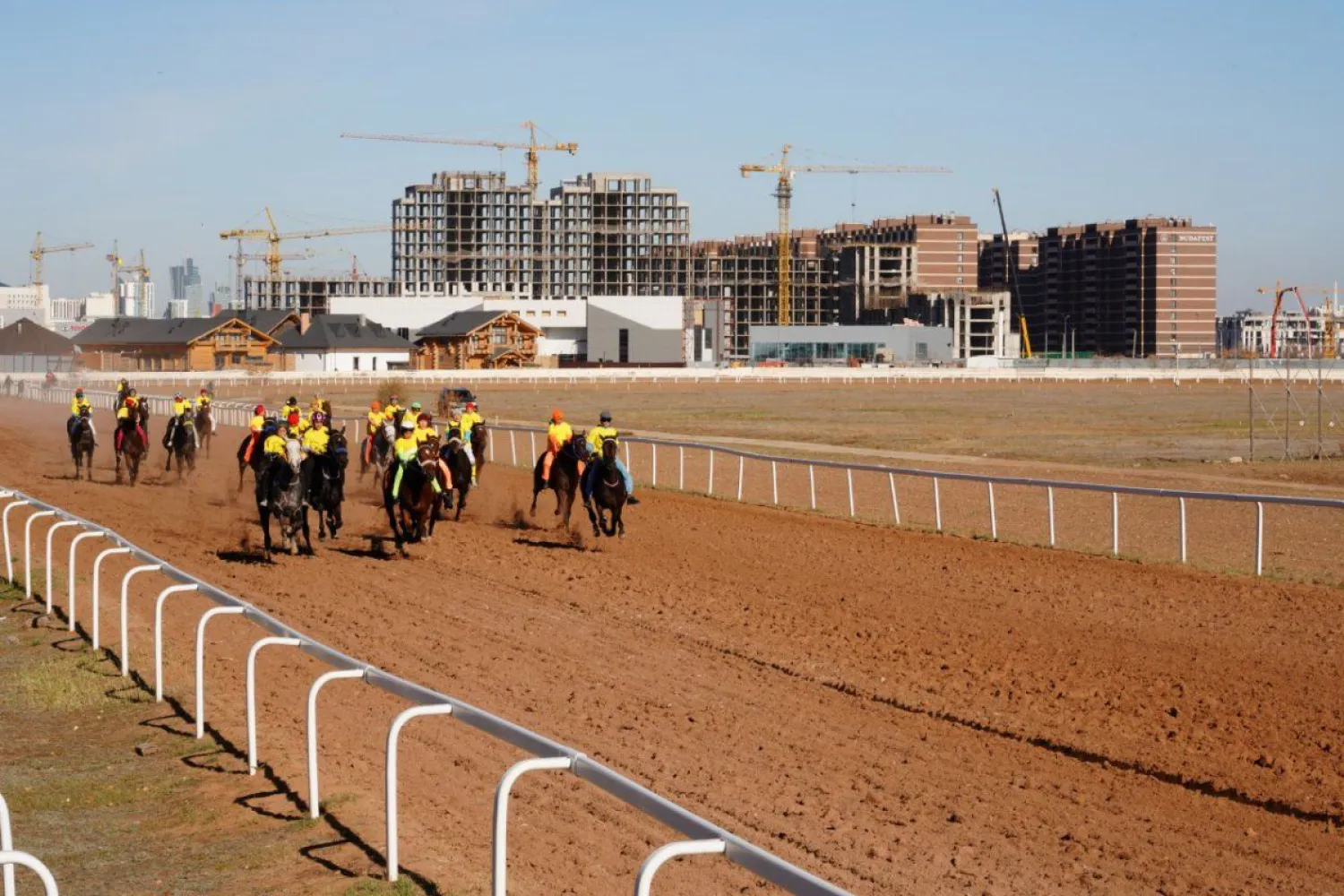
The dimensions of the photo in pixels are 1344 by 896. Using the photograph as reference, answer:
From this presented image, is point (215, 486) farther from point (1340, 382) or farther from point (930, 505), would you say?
point (1340, 382)

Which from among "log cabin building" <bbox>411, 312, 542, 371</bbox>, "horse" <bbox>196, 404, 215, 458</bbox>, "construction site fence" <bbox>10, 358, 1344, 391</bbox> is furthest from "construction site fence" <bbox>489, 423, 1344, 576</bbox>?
"log cabin building" <bbox>411, 312, 542, 371</bbox>

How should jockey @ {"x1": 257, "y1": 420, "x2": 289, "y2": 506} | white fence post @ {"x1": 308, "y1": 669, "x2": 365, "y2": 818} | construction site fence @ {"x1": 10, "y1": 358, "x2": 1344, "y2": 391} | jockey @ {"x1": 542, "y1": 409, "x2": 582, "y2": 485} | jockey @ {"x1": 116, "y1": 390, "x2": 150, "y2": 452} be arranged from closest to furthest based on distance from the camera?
white fence post @ {"x1": 308, "y1": 669, "x2": 365, "y2": 818}
jockey @ {"x1": 257, "y1": 420, "x2": 289, "y2": 506}
jockey @ {"x1": 542, "y1": 409, "x2": 582, "y2": 485}
jockey @ {"x1": 116, "y1": 390, "x2": 150, "y2": 452}
construction site fence @ {"x1": 10, "y1": 358, "x2": 1344, "y2": 391}

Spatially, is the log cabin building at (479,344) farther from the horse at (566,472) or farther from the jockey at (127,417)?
the horse at (566,472)

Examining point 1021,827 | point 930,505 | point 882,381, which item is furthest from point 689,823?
point 882,381

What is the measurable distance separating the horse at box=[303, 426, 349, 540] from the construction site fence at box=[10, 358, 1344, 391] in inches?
2121

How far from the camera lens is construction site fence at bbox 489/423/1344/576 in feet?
57.0

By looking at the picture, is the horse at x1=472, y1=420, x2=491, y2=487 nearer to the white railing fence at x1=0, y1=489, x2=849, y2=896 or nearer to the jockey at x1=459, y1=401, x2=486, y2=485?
the jockey at x1=459, y1=401, x2=486, y2=485

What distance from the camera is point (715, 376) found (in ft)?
280

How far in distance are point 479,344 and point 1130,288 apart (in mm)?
92951

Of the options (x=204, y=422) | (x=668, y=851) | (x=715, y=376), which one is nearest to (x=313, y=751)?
(x=668, y=851)

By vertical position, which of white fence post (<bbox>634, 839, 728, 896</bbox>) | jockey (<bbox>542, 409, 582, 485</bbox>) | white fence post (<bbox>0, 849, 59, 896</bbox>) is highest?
jockey (<bbox>542, 409, 582, 485</bbox>)

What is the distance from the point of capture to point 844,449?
3719cm

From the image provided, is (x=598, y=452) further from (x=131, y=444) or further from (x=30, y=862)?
(x=30, y=862)

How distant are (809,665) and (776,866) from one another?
8129mm
